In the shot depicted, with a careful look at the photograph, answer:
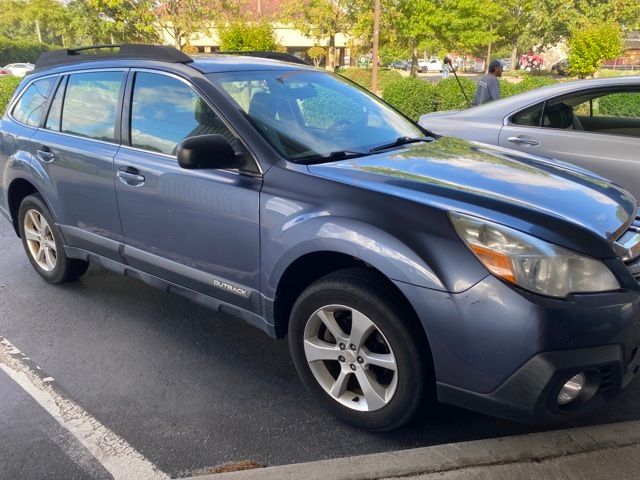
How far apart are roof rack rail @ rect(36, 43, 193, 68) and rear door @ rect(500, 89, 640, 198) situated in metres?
2.89

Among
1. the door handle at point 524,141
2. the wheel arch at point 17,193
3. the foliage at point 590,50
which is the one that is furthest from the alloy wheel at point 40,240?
the foliage at point 590,50

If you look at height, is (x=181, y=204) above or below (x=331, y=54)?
above

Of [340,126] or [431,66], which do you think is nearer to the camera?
[340,126]

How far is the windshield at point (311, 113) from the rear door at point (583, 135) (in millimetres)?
1421

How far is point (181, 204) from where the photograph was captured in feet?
10.6

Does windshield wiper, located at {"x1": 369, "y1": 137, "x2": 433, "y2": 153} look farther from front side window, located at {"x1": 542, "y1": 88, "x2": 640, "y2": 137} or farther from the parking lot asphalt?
front side window, located at {"x1": 542, "y1": 88, "x2": 640, "y2": 137}

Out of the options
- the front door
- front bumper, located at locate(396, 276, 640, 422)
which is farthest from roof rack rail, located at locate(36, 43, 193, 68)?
front bumper, located at locate(396, 276, 640, 422)

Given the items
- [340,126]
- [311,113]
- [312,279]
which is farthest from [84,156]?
[312,279]

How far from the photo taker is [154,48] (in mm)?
3656

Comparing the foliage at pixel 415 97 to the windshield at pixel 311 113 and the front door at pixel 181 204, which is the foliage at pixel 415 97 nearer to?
the windshield at pixel 311 113

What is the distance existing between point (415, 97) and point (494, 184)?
356 inches

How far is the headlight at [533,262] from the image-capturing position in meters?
2.21

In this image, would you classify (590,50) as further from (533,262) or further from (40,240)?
(533,262)

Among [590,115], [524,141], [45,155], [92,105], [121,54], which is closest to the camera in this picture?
[121,54]
